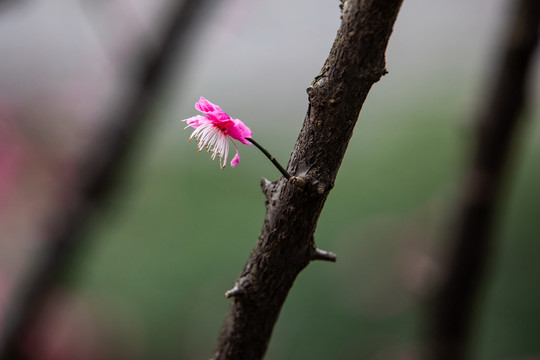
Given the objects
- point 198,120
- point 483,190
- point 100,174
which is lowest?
point 100,174

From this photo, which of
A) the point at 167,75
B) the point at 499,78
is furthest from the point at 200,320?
the point at 499,78

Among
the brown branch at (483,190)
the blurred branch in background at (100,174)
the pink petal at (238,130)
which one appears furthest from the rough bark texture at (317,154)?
the blurred branch in background at (100,174)

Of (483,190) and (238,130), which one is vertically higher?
(483,190)

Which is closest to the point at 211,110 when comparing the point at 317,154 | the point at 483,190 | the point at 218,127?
the point at 218,127

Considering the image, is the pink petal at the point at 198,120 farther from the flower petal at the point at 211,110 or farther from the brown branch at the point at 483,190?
the brown branch at the point at 483,190

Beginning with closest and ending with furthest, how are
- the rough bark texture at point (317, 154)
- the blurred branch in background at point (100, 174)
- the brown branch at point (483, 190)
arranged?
the rough bark texture at point (317, 154) < the brown branch at point (483, 190) < the blurred branch in background at point (100, 174)

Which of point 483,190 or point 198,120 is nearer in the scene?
point 198,120

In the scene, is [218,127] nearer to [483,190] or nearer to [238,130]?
[238,130]
